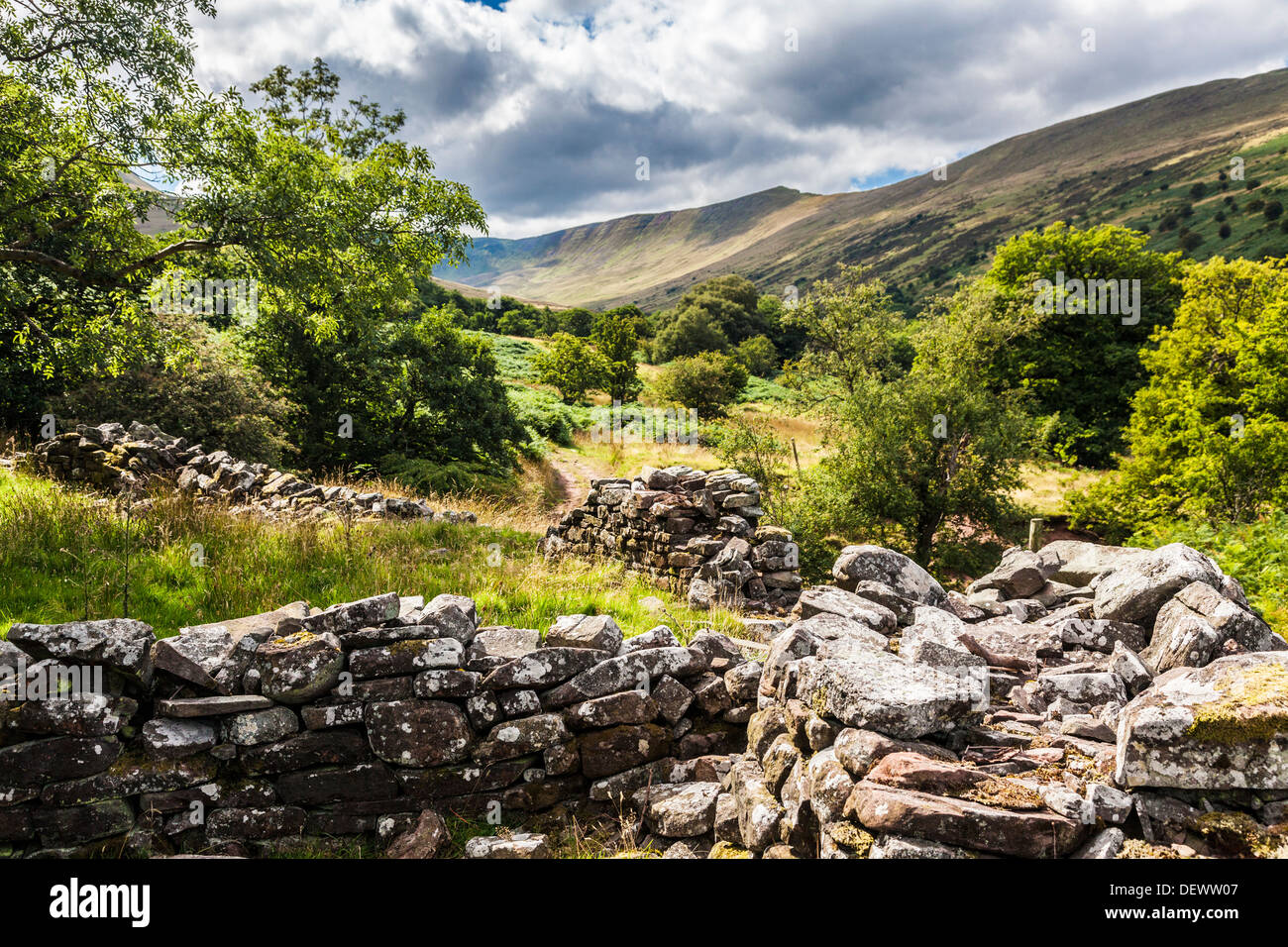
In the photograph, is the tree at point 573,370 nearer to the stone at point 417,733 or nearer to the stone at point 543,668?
the stone at point 543,668

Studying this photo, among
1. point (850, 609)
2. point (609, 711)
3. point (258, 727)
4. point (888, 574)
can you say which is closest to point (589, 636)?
point (609, 711)

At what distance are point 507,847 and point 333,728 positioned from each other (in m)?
1.52

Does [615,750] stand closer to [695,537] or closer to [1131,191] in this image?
[695,537]

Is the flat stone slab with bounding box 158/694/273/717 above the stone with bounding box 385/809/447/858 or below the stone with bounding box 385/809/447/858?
above

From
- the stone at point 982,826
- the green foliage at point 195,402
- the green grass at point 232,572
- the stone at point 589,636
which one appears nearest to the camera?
the stone at point 982,826

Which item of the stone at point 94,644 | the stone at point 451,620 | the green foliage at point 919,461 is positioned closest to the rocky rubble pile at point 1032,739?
the stone at point 451,620

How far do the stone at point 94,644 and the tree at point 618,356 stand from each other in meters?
45.1

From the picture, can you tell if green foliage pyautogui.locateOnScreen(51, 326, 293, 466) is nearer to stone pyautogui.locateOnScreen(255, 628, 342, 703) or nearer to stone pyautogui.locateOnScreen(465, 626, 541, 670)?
stone pyautogui.locateOnScreen(255, 628, 342, 703)

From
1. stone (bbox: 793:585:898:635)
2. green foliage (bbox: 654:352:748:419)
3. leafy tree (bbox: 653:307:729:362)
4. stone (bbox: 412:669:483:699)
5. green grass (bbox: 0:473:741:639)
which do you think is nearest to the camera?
stone (bbox: 412:669:483:699)

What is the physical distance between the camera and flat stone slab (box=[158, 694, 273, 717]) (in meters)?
3.88

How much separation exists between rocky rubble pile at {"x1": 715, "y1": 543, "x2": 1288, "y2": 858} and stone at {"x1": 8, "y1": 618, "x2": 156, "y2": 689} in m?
3.95

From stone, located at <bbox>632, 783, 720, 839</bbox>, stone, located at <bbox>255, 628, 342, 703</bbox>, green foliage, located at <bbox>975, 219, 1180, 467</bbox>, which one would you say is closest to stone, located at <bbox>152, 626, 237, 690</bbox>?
stone, located at <bbox>255, 628, 342, 703</bbox>

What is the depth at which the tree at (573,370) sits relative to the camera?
47250mm
